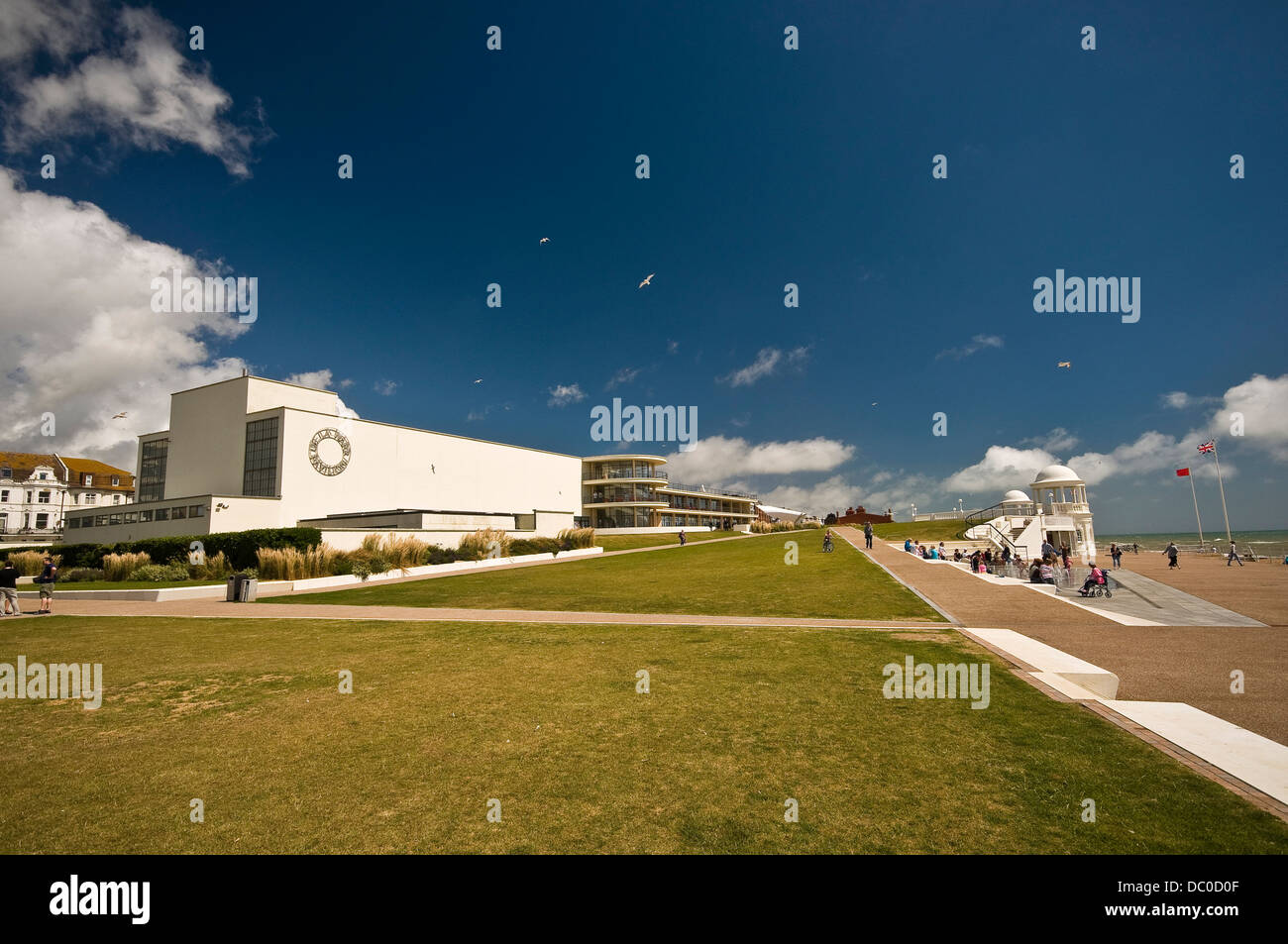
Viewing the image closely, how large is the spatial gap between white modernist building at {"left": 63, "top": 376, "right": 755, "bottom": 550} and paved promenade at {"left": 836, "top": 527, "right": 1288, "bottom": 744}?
101 ft

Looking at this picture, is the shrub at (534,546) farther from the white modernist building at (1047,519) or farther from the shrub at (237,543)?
the white modernist building at (1047,519)

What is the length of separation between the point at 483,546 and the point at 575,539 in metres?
11.3

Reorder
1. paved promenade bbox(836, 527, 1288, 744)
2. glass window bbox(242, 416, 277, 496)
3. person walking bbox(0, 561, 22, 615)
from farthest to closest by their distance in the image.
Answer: glass window bbox(242, 416, 277, 496) < person walking bbox(0, 561, 22, 615) < paved promenade bbox(836, 527, 1288, 744)

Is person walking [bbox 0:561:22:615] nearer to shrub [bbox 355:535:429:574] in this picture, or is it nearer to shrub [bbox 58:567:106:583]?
shrub [bbox 355:535:429:574]

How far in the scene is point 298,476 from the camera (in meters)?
41.2

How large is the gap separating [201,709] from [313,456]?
131 ft

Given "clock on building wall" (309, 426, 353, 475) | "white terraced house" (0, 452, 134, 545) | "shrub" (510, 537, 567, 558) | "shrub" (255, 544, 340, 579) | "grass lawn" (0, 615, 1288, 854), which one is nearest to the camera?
"grass lawn" (0, 615, 1288, 854)

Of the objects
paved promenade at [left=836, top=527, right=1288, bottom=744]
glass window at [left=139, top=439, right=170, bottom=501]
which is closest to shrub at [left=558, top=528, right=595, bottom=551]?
paved promenade at [left=836, top=527, right=1288, bottom=744]

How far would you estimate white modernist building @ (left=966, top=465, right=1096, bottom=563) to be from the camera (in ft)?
129

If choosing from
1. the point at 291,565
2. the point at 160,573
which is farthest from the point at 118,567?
the point at 291,565

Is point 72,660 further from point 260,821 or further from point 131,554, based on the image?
point 131,554

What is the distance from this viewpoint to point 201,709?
7.17m

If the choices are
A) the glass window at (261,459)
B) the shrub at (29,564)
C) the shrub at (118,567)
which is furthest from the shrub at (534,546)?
the shrub at (29,564)
